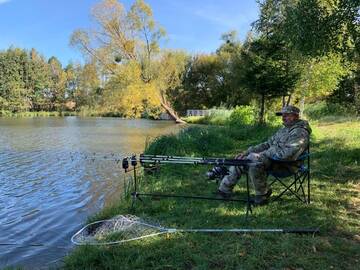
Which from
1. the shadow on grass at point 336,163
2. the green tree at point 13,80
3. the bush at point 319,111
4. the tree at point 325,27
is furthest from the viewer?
the green tree at point 13,80

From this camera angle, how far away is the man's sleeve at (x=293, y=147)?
5012 millimetres

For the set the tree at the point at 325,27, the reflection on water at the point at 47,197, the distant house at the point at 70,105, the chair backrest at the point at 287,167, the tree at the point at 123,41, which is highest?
the tree at the point at 123,41

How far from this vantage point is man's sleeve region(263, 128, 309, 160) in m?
5.01

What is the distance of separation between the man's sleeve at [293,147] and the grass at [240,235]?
695mm

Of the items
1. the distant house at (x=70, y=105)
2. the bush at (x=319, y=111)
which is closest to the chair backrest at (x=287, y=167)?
the bush at (x=319, y=111)

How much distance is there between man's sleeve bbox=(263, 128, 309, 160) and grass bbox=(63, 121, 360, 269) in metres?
0.69

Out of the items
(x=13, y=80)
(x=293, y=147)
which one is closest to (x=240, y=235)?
(x=293, y=147)

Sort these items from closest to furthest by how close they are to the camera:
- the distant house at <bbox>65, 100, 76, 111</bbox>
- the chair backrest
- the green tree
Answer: the chair backrest < the green tree < the distant house at <bbox>65, 100, 76, 111</bbox>

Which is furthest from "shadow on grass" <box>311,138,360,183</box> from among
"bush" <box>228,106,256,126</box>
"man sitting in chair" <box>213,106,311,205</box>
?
"bush" <box>228,106,256,126</box>

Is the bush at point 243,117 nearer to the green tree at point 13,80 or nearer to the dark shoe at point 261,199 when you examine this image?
the dark shoe at point 261,199

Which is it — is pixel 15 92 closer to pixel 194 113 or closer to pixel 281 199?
pixel 194 113

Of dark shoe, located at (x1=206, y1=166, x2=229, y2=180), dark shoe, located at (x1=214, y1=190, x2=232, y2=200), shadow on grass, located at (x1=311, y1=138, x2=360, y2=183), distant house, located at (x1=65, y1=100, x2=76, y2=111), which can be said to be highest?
distant house, located at (x1=65, y1=100, x2=76, y2=111)

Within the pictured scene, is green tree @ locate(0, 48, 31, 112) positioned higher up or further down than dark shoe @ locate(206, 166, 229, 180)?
higher up

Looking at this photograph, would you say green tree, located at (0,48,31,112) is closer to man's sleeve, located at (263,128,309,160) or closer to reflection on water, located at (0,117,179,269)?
reflection on water, located at (0,117,179,269)
